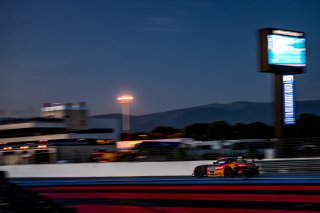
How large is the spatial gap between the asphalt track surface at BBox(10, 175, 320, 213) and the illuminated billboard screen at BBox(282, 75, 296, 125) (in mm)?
12742

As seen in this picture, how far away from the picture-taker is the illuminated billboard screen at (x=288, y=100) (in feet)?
85.6

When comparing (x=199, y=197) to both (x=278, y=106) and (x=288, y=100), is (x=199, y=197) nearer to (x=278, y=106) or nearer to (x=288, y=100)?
(x=278, y=106)

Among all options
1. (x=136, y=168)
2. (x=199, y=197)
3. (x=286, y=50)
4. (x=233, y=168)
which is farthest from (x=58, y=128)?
(x=199, y=197)

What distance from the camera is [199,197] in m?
11.1

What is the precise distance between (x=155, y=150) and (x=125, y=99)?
3603 centimetres

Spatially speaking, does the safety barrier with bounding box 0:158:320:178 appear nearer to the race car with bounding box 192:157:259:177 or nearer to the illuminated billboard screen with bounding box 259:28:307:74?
the race car with bounding box 192:157:259:177

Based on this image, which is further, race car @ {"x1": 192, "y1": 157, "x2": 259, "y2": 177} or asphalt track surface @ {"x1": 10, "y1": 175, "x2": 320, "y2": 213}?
race car @ {"x1": 192, "y1": 157, "x2": 259, "y2": 177}

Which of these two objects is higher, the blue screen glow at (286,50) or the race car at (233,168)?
the blue screen glow at (286,50)

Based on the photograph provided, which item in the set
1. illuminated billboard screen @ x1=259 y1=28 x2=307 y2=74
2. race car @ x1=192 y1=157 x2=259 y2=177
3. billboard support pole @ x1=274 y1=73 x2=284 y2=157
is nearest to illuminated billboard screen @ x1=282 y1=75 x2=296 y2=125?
billboard support pole @ x1=274 y1=73 x2=284 y2=157

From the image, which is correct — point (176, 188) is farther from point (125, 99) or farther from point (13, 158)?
point (125, 99)

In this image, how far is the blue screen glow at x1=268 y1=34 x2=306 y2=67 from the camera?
26.0m

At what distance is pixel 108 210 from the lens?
963 cm

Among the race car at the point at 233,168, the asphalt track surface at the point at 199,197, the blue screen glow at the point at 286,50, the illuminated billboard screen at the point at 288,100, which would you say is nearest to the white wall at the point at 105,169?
the race car at the point at 233,168

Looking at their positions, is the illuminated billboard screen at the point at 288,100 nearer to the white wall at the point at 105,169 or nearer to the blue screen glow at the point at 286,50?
the blue screen glow at the point at 286,50
